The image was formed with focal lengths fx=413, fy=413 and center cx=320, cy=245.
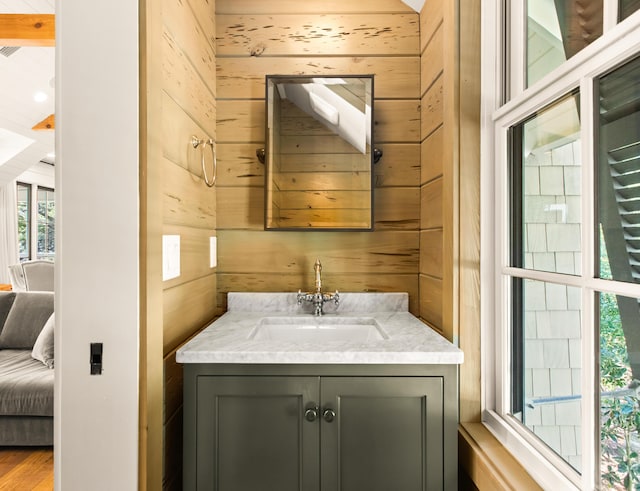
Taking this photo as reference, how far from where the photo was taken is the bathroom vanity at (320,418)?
3.86 ft

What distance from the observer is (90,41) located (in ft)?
3.43

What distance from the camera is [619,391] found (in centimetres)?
79

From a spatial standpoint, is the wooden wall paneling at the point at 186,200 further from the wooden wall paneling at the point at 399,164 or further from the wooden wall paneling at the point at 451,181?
the wooden wall paneling at the point at 451,181

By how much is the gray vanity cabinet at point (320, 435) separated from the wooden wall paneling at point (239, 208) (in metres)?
0.80

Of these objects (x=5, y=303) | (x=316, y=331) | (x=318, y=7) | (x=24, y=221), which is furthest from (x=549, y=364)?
(x=24, y=221)

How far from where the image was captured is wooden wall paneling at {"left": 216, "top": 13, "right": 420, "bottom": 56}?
1.80 m

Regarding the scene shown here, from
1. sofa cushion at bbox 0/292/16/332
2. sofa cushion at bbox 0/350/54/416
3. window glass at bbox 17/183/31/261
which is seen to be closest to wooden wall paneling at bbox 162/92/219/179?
sofa cushion at bbox 0/350/54/416

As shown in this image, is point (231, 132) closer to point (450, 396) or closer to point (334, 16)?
point (334, 16)

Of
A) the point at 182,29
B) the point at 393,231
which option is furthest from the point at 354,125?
the point at 182,29

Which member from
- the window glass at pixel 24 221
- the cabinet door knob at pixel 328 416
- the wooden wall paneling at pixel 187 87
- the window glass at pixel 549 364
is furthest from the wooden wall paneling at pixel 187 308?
the window glass at pixel 24 221

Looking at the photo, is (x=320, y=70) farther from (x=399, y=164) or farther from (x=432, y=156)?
(x=432, y=156)

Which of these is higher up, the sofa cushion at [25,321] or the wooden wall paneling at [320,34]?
the wooden wall paneling at [320,34]

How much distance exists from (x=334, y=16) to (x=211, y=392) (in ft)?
5.23

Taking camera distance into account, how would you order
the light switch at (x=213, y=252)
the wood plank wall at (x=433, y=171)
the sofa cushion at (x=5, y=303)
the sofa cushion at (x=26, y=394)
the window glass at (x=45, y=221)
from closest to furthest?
the wood plank wall at (x=433, y=171) < the light switch at (x=213, y=252) < the sofa cushion at (x=26, y=394) < the sofa cushion at (x=5, y=303) < the window glass at (x=45, y=221)
